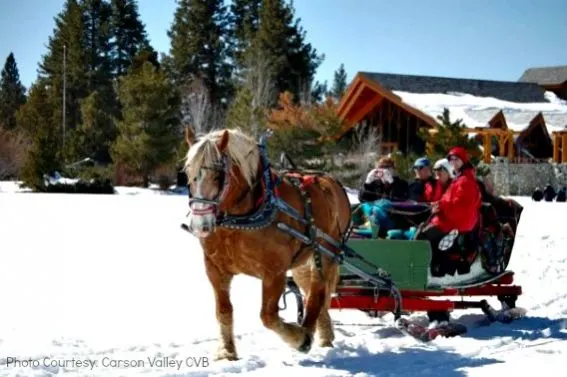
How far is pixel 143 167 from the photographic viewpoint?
3216cm

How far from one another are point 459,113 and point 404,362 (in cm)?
2874

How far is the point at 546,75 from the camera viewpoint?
48.3 meters

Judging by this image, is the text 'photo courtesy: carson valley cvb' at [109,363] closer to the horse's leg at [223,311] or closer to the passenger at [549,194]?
the horse's leg at [223,311]

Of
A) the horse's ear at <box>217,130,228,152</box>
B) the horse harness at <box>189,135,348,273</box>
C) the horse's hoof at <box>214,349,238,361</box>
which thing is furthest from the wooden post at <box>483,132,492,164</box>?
the horse's ear at <box>217,130,228,152</box>

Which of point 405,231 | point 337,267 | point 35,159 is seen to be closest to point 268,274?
point 337,267

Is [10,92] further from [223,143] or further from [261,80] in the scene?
[223,143]

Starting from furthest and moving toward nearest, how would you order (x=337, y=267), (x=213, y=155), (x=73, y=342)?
(x=337, y=267), (x=73, y=342), (x=213, y=155)

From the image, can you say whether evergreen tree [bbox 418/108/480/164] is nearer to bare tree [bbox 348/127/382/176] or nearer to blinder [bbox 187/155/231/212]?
bare tree [bbox 348/127/382/176]

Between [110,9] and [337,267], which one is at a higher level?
[110,9]

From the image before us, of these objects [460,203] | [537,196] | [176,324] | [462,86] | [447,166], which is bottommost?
[176,324]

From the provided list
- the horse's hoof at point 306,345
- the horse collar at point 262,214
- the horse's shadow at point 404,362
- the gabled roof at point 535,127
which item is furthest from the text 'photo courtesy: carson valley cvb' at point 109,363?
the gabled roof at point 535,127

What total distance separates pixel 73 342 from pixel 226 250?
1.81 meters

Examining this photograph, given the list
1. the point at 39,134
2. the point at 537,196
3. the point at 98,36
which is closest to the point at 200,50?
the point at 98,36

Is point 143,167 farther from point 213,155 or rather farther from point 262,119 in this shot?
point 213,155
